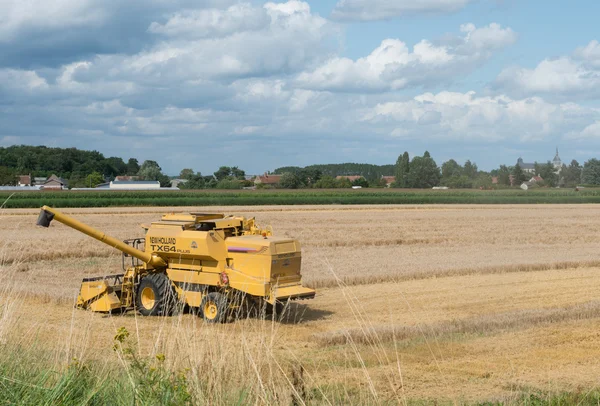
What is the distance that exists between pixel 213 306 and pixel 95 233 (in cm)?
270

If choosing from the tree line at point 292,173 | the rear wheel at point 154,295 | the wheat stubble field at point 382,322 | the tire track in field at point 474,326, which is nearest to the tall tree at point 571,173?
the tree line at point 292,173

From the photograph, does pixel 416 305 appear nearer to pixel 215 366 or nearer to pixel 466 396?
pixel 466 396

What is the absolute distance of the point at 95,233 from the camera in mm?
13547

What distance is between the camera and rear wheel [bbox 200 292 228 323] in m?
12.9

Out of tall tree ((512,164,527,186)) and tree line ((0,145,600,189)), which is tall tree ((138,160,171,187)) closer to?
tree line ((0,145,600,189))

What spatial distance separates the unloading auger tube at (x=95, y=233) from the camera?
12.4 meters

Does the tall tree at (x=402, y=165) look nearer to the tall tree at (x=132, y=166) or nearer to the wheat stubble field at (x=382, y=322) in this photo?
the tall tree at (x=132, y=166)

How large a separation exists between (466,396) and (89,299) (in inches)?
348

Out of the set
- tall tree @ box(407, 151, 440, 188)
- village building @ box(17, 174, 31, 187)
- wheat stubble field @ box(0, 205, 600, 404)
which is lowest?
wheat stubble field @ box(0, 205, 600, 404)

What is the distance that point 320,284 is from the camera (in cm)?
1773

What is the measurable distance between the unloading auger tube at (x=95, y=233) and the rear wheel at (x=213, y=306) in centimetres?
158

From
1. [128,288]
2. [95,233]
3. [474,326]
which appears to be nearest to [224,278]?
[128,288]

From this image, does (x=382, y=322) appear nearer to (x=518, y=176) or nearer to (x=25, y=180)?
(x=518, y=176)

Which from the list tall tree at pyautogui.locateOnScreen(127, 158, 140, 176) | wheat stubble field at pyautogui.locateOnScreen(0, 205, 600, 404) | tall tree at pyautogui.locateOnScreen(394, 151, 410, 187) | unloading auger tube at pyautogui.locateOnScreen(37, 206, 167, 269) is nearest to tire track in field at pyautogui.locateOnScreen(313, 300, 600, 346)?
wheat stubble field at pyautogui.locateOnScreen(0, 205, 600, 404)
